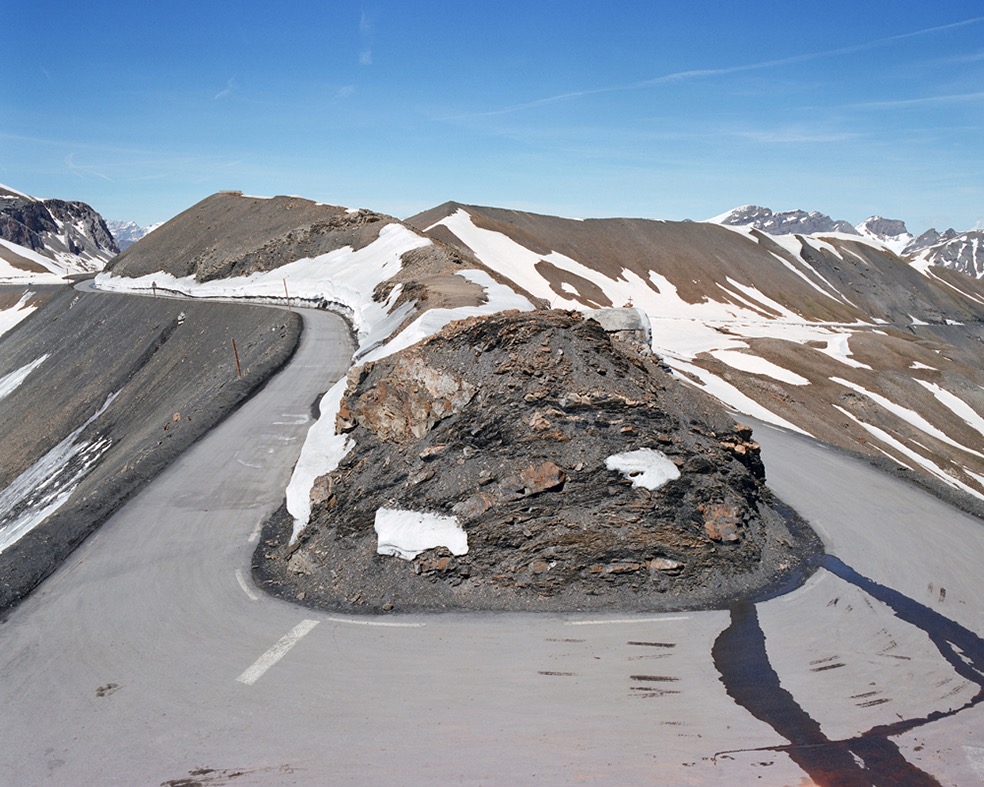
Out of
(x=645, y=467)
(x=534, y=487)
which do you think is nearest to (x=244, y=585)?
(x=534, y=487)

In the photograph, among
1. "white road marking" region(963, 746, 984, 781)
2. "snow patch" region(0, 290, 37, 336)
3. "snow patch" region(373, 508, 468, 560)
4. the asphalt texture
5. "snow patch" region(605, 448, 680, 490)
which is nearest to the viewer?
"white road marking" region(963, 746, 984, 781)

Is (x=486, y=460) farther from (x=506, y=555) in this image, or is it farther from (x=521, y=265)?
(x=521, y=265)

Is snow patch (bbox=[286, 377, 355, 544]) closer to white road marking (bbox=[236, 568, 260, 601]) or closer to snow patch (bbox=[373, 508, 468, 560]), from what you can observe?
white road marking (bbox=[236, 568, 260, 601])

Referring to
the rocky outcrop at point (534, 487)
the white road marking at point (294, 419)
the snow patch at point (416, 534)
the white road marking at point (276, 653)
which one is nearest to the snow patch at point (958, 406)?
the rocky outcrop at point (534, 487)

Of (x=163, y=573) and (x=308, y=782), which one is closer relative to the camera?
(x=308, y=782)

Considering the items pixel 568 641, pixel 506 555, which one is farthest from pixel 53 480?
pixel 568 641

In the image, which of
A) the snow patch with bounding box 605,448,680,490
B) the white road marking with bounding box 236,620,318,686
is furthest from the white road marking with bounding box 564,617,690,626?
the white road marking with bounding box 236,620,318,686
